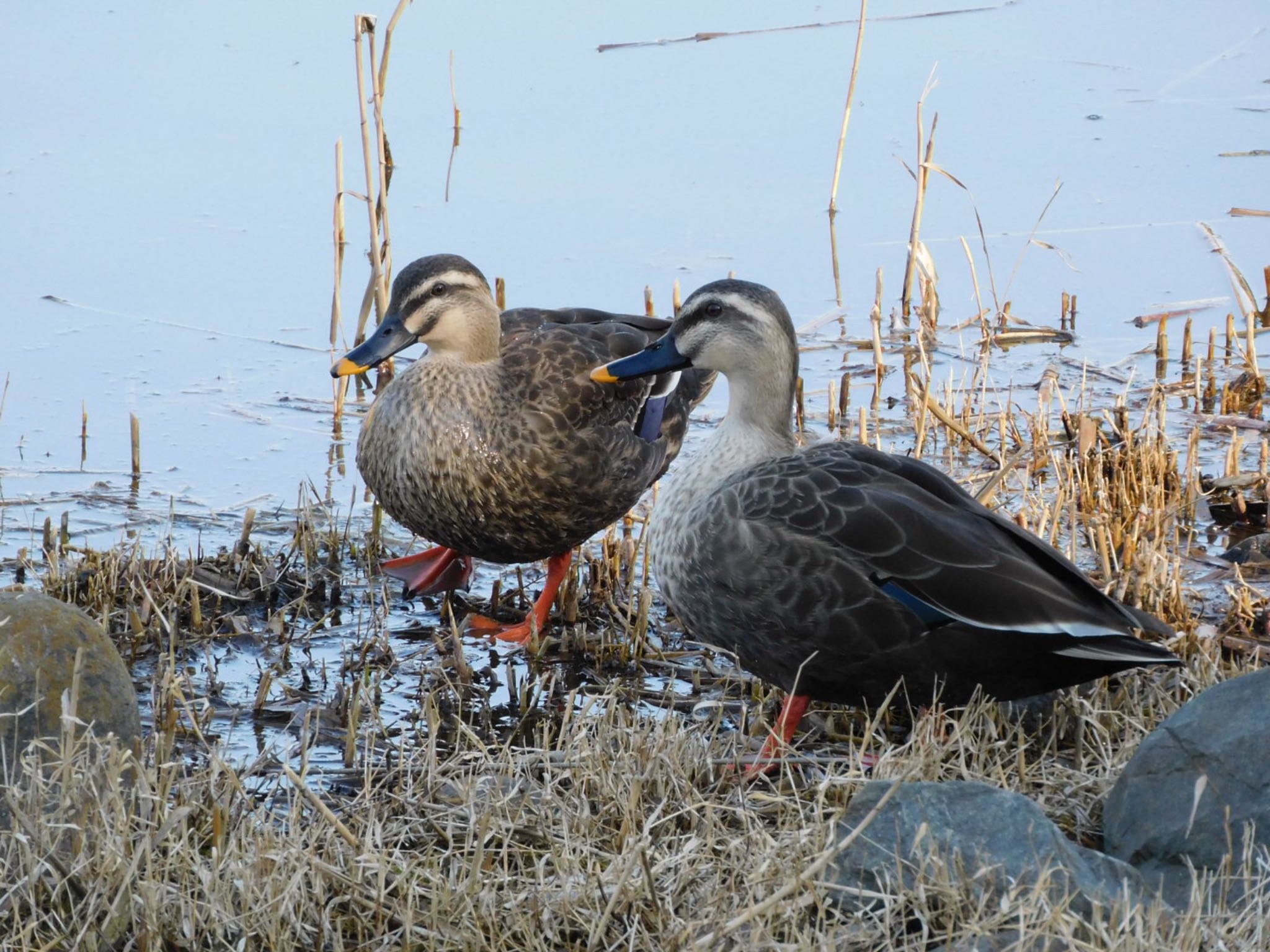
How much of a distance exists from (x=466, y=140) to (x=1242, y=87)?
4.91 metres

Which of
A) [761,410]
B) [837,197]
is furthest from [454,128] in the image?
[761,410]

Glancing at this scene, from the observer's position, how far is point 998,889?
3154 mm

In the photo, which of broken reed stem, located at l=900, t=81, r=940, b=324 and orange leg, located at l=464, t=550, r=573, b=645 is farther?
broken reed stem, located at l=900, t=81, r=940, b=324

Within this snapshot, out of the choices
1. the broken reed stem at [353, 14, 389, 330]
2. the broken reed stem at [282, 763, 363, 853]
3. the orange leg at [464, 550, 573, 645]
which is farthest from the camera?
the broken reed stem at [353, 14, 389, 330]

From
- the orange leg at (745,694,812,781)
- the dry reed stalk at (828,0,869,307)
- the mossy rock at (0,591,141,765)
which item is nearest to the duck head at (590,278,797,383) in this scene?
the orange leg at (745,694,812,781)

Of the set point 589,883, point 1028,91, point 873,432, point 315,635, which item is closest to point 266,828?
point 589,883

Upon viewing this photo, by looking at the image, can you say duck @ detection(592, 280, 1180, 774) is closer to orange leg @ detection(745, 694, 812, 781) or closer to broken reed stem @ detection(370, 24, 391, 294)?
orange leg @ detection(745, 694, 812, 781)

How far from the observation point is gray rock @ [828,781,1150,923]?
3.16 m

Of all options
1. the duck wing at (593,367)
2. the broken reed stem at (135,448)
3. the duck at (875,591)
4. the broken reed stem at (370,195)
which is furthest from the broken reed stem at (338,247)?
the duck at (875,591)

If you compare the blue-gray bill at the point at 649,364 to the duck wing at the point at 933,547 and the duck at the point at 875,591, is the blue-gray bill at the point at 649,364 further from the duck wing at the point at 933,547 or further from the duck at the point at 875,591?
the duck wing at the point at 933,547

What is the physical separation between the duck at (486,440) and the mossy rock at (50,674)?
1.77 m

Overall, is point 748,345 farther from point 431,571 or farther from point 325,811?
point 325,811

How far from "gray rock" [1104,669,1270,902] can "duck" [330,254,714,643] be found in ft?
6.99

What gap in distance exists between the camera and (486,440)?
5.43 m
